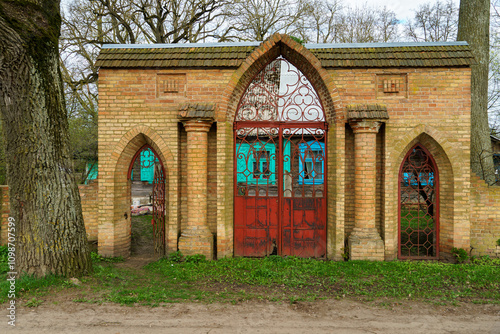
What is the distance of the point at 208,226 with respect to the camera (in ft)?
21.8

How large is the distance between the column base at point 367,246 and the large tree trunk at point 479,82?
3.69 m

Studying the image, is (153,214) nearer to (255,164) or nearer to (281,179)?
(255,164)

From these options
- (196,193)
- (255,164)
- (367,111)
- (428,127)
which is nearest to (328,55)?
(367,111)

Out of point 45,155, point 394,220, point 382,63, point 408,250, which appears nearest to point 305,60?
point 382,63

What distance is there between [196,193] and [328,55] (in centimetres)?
401

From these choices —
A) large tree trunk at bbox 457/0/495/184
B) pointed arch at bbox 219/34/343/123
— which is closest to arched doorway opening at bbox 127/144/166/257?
pointed arch at bbox 219/34/343/123

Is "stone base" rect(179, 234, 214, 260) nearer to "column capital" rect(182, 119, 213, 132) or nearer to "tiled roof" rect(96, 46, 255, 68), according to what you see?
"column capital" rect(182, 119, 213, 132)

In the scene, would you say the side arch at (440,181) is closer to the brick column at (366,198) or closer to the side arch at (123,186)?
the brick column at (366,198)

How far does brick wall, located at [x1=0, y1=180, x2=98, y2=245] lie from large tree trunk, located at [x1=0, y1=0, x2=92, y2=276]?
2039mm

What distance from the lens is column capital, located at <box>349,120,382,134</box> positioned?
6094 millimetres

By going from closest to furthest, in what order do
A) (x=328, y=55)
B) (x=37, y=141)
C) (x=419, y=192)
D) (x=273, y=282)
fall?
(x=37, y=141) < (x=273, y=282) < (x=328, y=55) < (x=419, y=192)

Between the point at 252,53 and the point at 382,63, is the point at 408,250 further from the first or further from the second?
the point at 252,53

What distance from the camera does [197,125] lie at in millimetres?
6262

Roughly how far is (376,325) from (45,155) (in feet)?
17.3
